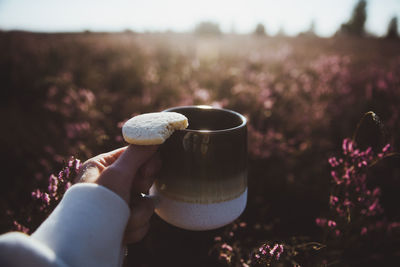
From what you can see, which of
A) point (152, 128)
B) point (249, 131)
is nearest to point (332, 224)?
point (152, 128)

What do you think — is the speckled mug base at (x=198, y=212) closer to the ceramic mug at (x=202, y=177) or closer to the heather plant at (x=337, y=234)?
the ceramic mug at (x=202, y=177)

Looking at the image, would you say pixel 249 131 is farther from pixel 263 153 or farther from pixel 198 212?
pixel 198 212

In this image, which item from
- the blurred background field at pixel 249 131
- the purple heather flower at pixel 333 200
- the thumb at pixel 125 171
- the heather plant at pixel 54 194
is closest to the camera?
the thumb at pixel 125 171

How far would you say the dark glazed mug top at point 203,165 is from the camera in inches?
31.0

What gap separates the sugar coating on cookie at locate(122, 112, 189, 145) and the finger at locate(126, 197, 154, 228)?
0.78 feet

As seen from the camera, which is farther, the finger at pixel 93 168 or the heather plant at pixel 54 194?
the heather plant at pixel 54 194

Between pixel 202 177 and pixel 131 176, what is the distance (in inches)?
9.8

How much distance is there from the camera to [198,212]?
0.82m

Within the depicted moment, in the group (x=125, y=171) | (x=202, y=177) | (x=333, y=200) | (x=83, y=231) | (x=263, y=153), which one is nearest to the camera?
(x=83, y=231)

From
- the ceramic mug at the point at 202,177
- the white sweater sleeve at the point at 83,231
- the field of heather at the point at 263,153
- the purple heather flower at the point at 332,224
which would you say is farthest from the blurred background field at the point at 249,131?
the white sweater sleeve at the point at 83,231

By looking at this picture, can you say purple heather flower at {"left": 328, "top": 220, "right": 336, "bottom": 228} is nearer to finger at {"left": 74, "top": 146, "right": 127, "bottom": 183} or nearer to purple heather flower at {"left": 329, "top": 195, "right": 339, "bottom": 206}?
purple heather flower at {"left": 329, "top": 195, "right": 339, "bottom": 206}

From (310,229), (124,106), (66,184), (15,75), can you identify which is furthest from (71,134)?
(15,75)

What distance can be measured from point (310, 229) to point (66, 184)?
1330mm

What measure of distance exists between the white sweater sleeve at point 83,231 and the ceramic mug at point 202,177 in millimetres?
228
